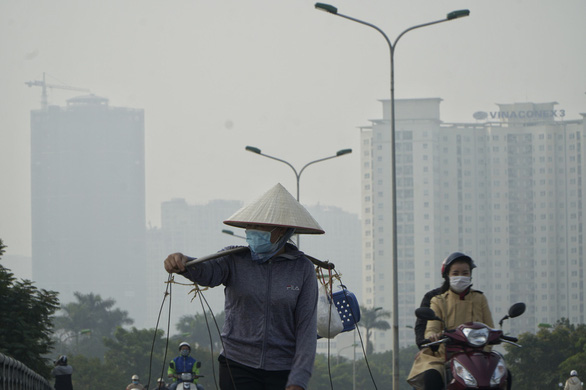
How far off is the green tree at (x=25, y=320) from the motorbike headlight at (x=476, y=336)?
12.9 metres

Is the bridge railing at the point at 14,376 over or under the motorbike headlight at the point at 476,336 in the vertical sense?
under

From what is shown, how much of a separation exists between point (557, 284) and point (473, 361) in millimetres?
155085

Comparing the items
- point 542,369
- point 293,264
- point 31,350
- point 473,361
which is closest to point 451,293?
point 473,361

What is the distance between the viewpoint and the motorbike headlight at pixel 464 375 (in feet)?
19.8

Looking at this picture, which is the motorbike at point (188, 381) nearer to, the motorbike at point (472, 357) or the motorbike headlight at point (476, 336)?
the motorbike at point (472, 357)

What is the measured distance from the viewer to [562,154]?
528 feet

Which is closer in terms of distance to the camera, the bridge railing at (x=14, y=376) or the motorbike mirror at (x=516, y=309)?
the motorbike mirror at (x=516, y=309)

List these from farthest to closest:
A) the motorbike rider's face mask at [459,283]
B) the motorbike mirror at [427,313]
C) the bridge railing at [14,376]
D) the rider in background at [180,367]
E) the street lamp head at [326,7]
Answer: the street lamp head at [326,7], the rider in background at [180,367], the bridge railing at [14,376], the motorbike rider's face mask at [459,283], the motorbike mirror at [427,313]

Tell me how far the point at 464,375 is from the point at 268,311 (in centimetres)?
173

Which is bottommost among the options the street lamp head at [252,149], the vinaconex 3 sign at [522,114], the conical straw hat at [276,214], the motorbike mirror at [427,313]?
the motorbike mirror at [427,313]

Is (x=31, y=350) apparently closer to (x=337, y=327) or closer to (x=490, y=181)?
(x=337, y=327)

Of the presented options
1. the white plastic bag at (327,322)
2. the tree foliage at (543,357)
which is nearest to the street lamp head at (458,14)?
the white plastic bag at (327,322)

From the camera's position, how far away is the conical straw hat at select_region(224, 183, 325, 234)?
16.5 ft

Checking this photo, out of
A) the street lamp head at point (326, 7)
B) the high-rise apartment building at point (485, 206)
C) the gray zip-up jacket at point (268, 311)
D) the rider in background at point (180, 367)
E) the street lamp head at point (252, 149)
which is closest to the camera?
the gray zip-up jacket at point (268, 311)
